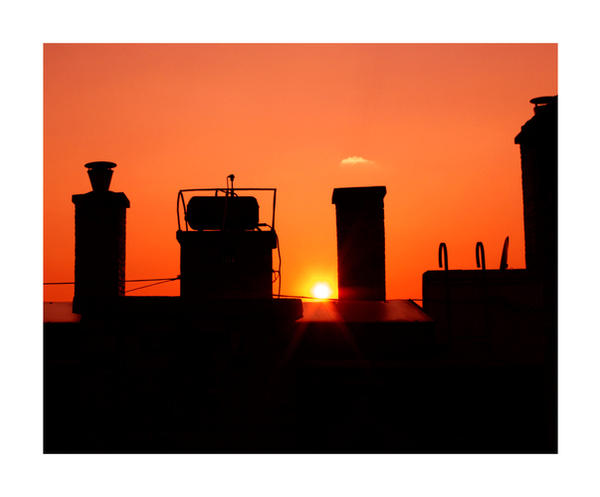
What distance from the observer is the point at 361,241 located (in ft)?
18.2

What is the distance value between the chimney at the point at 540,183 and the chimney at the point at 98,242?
3.72m

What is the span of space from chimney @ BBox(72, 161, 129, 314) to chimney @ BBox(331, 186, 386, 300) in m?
2.10

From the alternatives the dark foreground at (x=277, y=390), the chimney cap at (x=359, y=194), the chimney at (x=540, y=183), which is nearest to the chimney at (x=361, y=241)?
the chimney cap at (x=359, y=194)

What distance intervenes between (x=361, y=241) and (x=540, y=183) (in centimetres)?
165

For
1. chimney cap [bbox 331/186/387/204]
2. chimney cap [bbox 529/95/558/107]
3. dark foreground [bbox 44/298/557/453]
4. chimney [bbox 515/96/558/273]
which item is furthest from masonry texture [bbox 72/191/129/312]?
chimney cap [bbox 529/95/558/107]

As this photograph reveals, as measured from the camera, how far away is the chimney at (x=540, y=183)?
464 centimetres

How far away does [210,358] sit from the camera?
387 cm

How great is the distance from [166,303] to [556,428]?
2.60 m

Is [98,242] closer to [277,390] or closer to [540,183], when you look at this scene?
[277,390]

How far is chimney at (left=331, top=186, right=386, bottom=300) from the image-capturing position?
5.54m

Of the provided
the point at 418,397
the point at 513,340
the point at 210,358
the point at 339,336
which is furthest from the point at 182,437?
the point at 513,340

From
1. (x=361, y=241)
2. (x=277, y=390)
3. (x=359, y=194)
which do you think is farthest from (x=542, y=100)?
(x=277, y=390)

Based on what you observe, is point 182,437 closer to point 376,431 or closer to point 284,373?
point 284,373

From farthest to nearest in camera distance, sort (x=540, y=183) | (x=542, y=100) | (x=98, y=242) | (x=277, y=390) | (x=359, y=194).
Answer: (x=359, y=194), (x=98, y=242), (x=542, y=100), (x=540, y=183), (x=277, y=390)
